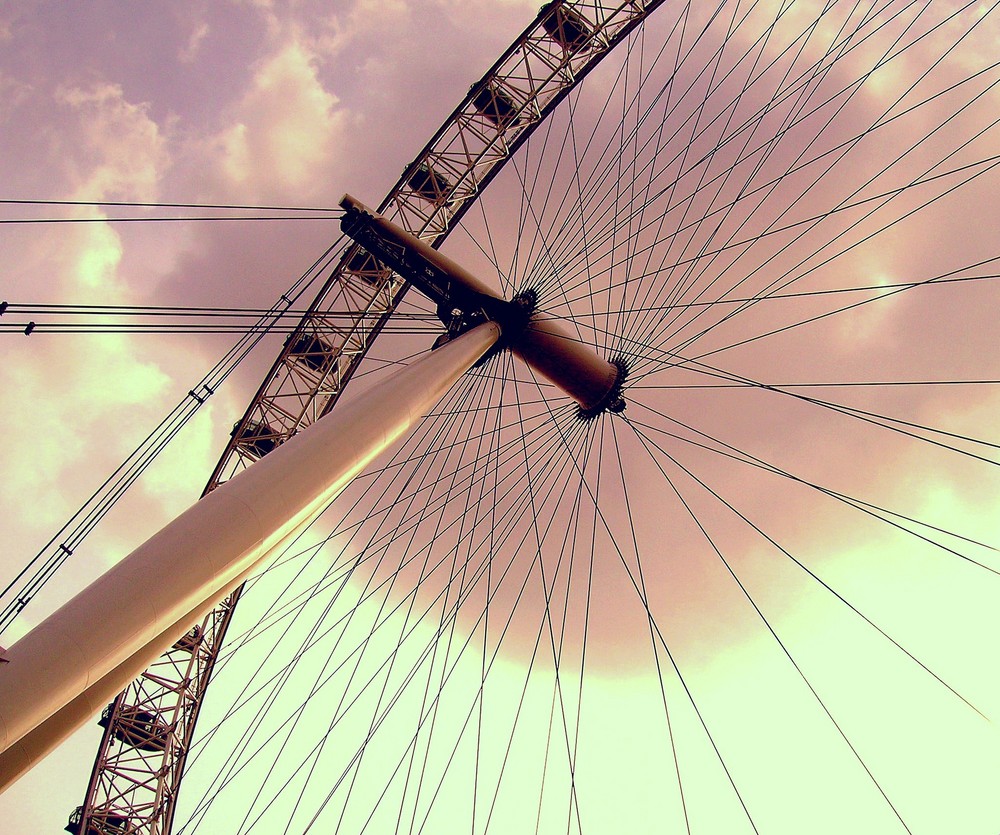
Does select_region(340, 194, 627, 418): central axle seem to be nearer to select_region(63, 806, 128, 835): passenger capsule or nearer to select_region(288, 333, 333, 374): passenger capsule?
select_region(288, 333, 333, 374): passenger capsule

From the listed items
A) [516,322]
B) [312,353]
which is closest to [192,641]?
[312,353]

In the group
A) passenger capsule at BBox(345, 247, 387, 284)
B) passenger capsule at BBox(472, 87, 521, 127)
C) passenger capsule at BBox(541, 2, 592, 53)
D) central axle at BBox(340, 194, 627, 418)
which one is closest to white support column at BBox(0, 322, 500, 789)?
central axle at BBox(340, 194, 627, 418)

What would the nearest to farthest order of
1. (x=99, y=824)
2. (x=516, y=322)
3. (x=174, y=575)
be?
1. (x=174, y=575)
2. (x=516, y=322)
3. (x=99, y=824)

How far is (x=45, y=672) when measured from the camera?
5.79m

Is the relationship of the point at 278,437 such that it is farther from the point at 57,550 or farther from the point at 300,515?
the point at 300,515

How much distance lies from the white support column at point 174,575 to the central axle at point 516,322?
4.45 m

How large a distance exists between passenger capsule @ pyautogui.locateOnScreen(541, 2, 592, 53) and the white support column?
1376cm

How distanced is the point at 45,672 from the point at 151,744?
58.7 feet

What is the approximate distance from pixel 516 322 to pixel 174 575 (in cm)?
956

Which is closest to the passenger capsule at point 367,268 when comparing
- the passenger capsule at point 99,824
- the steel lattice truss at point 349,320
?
the steel lattice truss at point 349,320

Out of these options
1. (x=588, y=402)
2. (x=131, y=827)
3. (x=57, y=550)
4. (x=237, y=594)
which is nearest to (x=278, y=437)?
(x=237, y=594)

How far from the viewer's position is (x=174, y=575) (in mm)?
6801

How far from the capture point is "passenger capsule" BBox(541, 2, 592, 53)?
20.4m

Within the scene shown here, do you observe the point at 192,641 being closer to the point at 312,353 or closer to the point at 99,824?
the point at 99,824
